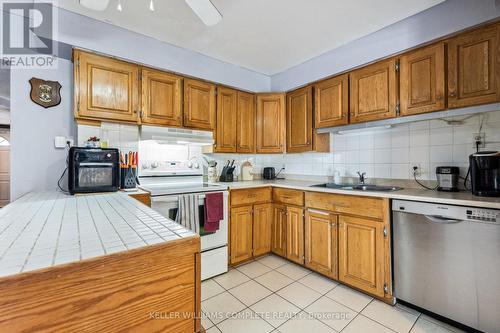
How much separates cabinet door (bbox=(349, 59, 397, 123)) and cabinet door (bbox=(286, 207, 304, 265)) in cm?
116

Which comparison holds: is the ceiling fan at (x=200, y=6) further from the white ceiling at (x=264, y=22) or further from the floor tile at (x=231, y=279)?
the floor tile at (x=231, y=279)

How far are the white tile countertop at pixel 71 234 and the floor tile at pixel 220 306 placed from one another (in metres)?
1.14

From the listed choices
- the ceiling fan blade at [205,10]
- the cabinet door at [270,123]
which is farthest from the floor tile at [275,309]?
the ceiling fan blade at [205,10]

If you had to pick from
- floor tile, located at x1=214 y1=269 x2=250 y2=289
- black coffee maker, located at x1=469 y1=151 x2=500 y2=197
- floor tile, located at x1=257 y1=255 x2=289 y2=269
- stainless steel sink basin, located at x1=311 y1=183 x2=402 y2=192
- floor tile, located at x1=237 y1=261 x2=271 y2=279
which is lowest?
floor tile, located at x1=214 y1=269 x2=250 y2=289

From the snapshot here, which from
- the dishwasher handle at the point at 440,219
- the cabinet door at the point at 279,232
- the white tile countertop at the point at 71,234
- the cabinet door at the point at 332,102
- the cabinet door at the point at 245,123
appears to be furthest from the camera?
the cabinet door at the point at 245,123

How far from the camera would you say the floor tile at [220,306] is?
1.73m

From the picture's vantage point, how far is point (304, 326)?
1.62 m

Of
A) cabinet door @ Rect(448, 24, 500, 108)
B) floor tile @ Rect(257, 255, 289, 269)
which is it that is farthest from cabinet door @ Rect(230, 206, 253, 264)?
cabinet door @ Rect(448, 24, 500, 108)

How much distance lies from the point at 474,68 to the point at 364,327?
6.67 ft

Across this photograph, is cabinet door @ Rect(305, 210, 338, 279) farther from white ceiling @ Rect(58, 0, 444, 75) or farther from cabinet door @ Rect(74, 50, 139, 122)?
cabinet door @ Rect(74, 50, 139, 122)

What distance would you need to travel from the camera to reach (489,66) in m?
1.60

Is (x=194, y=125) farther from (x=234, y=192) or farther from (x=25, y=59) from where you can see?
(x=25, y=59)

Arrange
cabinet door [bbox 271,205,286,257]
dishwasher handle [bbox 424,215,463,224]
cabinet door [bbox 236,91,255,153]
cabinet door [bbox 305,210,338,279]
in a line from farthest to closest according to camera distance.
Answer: cabinet door [bbox 236,91,255,153]
cabinet door [bbox 271,205,286,257]
cabinet door [bbox 305,210,338,279]
dishwasher handle [bbox 424,215,463,224]

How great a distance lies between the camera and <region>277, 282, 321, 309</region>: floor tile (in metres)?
1.90
